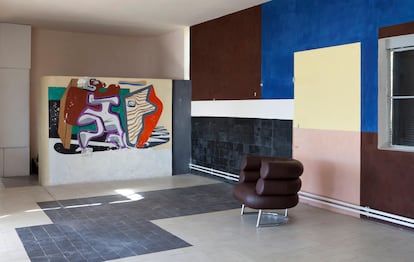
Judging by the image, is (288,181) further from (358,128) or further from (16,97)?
(16,97)

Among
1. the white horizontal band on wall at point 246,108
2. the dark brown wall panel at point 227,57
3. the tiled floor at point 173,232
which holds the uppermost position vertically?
the dark brown wall panel at point 227,57

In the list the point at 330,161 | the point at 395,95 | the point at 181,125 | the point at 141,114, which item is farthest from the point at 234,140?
the point at 395,95

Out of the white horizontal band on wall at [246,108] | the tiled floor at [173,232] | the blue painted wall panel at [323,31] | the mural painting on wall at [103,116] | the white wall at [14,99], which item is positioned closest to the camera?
the tiled floor at [173,232]

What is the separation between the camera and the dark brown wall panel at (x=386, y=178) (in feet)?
16.0

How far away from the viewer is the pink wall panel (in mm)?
5548

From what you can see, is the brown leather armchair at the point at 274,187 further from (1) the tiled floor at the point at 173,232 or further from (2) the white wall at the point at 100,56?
(2) the white wall at the point at 100,56

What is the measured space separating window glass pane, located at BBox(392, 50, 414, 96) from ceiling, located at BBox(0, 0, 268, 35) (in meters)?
2.56

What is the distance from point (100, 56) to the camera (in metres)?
10.2

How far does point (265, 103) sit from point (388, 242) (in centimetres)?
316

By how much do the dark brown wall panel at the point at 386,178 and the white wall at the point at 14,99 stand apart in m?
6.66

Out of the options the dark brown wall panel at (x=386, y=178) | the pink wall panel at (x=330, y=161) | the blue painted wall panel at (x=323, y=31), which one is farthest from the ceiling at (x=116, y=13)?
the dark brown wall panel at (x=386, y=178)

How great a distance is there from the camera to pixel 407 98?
499cm

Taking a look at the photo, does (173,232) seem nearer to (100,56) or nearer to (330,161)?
(330,161)

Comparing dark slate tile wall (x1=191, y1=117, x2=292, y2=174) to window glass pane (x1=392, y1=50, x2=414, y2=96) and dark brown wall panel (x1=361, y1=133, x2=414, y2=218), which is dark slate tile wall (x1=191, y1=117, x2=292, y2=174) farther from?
window glass pane (x1=392, y1=50, x2=414, y2=96)
